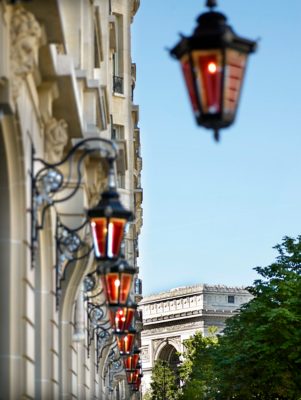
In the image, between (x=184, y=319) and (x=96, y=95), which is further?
(x=184, y=319)

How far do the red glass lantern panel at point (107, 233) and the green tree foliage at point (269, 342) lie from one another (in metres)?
37.0

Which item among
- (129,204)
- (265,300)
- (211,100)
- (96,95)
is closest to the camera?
(211,100)

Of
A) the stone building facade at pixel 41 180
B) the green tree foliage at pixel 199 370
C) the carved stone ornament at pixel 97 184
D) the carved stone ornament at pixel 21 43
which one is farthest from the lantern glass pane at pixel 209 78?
the green tree foliage at pixel 199 370

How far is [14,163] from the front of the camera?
1377 centimetres

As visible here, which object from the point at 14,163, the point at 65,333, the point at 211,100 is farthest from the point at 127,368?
the point at 211,100

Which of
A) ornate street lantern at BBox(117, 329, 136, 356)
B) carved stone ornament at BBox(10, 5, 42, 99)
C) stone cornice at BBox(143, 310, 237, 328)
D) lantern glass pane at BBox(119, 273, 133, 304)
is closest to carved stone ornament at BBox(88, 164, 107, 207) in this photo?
lantern glass pane at BBox(119, 273, 133, 304)

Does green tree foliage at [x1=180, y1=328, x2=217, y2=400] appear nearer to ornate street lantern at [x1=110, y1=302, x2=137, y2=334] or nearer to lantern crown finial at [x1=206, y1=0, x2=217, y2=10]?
ornate street lantern at [x1=110, y1=302, x2=137, y2=334]

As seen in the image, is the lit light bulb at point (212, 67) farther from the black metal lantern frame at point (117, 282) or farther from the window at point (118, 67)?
the window at point (118, 67)

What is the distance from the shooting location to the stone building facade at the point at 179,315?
148125mm

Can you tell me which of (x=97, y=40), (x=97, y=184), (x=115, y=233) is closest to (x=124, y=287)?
(x=97, y=184)

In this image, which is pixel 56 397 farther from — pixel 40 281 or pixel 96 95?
pixel 96 95

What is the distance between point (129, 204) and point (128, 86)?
4.47 metres

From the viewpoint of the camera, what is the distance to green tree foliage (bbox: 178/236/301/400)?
174ft

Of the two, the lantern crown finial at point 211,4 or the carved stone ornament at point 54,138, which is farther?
the carved stone ornament at point 54,138
